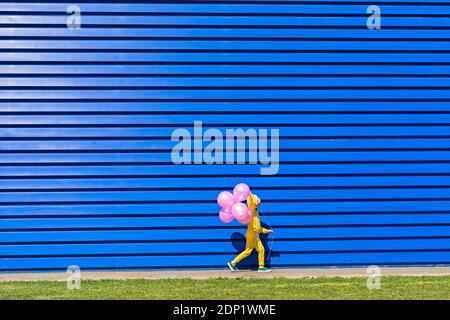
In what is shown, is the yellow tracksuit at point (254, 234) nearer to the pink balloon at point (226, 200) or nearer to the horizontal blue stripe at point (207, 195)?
the pink balloon at point (226, 200)

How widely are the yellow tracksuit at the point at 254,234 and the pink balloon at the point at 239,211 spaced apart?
24 cm

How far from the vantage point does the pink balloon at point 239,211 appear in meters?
7.55

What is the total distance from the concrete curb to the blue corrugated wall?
0.19 meters

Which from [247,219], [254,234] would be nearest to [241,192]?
[247,219]

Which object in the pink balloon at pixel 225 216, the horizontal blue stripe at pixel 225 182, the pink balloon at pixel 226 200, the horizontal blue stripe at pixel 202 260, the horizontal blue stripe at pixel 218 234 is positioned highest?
the horizontal blue stripe at pixel 225 182

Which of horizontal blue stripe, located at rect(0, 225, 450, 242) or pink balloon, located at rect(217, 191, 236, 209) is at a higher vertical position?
pink balloon, located at rect(217, 191, 236, 209)

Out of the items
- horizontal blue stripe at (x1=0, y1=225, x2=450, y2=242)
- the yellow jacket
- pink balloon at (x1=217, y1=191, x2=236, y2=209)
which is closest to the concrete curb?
horizontal blue stripe at (x1=0, y1=225, x2=450, y2=242)

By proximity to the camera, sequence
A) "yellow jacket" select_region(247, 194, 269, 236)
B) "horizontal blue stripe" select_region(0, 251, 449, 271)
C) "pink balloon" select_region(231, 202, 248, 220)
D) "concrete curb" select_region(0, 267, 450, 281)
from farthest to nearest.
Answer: "horizontal blue stripe" select_region(0, 251, 449, 271) < "yellow jacket" select_region(247, 194, 269, 236) < "concrete curb" select_region(0, 267, 450, 281) < "pink balloon" select_region(231, 202, 248, 220)

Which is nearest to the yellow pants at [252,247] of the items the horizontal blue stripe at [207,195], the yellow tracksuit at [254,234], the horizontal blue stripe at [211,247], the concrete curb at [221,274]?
the yellow tracksuit at [254,234]

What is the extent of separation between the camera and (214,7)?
8430mm

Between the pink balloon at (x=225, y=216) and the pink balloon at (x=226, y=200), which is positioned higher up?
the pink balloon at (x=226, y=200)

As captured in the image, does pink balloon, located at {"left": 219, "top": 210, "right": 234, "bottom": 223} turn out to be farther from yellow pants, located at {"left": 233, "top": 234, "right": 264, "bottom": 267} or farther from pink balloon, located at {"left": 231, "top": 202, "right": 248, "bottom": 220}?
yellow pants, located at {"left": 233, "top": 234, "right": 264, "bottom": 267}

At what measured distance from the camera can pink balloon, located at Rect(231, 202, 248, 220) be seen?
24.8 feet

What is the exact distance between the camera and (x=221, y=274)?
7879mm
